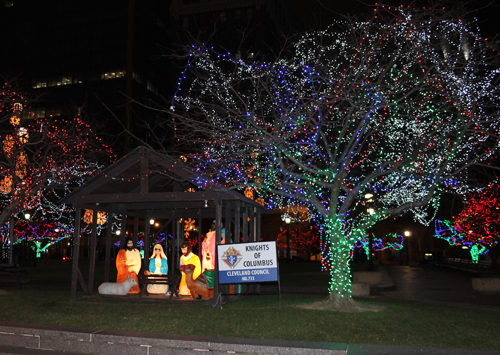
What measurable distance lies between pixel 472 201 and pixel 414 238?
2110cm

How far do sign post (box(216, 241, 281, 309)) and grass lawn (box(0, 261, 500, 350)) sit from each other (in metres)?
0.78

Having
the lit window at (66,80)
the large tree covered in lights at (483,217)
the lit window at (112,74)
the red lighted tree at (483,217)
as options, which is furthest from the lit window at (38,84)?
the red lighted tree at (483,217)

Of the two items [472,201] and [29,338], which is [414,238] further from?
[29,338]

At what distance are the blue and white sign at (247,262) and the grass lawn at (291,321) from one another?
31.0 inches

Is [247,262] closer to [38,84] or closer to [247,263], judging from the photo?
[247,263]

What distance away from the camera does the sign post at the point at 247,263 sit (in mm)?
10859

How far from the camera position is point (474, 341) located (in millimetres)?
7582

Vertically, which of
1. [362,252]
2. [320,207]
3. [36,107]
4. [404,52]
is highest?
[36,107]

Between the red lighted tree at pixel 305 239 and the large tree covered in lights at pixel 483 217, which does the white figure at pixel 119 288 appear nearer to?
the large tree covered in lights at pixel 483 217

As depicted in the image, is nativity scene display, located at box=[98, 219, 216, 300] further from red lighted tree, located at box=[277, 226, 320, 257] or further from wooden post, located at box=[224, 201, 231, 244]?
red lighted tree, located at box=[277, 226, 320, 257]

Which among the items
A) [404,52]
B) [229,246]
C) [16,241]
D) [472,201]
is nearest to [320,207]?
[229,246]

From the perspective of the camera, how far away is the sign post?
10.9m

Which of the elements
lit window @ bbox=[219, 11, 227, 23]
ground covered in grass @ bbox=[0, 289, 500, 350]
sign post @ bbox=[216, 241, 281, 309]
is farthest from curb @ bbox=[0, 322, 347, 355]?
lit window @ bbox=[219, 11, 227, 23]

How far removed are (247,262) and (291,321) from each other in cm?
243
